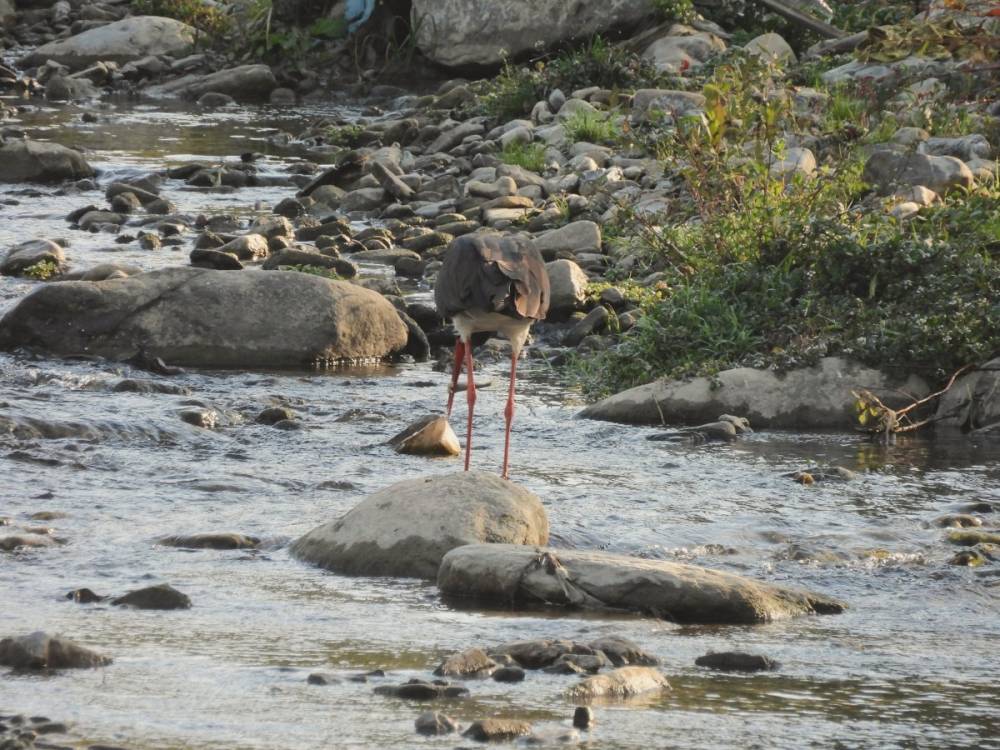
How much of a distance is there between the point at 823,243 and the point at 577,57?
10.6m

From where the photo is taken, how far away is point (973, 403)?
29.9 ft

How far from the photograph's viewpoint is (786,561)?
6582 millimetres

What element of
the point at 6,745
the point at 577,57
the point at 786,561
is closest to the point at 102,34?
the point at 577,57

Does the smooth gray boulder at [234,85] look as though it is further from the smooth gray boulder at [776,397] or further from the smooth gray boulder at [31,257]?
the smooth gray boulder at [776,397]

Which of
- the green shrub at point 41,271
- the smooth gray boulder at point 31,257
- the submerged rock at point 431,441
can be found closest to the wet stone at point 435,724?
the submerged rock at point 431,441

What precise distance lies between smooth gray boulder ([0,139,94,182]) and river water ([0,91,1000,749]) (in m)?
7.51

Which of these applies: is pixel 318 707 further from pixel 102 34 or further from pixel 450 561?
pixel 102 34

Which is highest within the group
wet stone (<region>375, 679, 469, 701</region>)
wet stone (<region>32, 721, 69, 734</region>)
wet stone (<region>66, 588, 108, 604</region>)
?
wet stone (<region>375, 679, 469, 701</region>)

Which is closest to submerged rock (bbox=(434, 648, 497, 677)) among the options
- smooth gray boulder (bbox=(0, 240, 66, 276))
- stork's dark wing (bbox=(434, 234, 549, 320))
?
stork's dark wing (bbox=(434, 234, 549, 320))

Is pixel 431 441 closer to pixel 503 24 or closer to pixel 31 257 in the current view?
pixel 31 257

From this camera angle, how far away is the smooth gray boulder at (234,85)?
24.6 meters

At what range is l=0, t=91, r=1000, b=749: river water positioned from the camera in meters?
4.43

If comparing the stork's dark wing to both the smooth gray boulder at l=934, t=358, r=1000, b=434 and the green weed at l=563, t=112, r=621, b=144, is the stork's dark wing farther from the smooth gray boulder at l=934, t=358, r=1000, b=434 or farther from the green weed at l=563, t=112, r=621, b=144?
the green weed at l=563, t=112, r=621, b=144

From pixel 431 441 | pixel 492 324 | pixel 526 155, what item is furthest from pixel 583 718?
pixel 526 155
